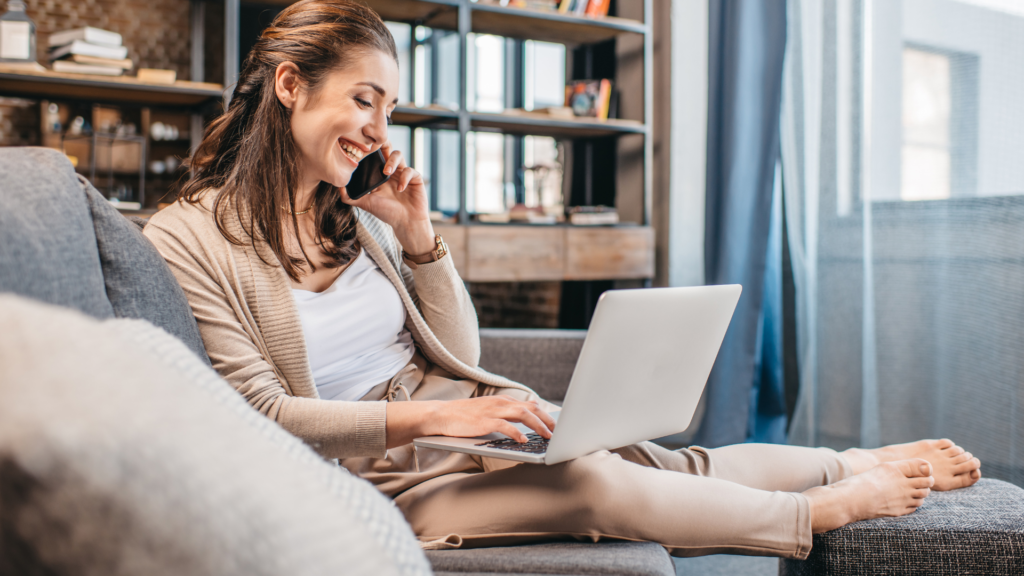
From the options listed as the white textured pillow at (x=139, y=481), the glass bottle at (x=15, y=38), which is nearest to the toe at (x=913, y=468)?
the white textured pillow at (x=139, y=481)

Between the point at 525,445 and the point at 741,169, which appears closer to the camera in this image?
the point at 525,445

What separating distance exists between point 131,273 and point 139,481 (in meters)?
0.60

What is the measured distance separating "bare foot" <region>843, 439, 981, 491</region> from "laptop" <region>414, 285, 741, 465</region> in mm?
398

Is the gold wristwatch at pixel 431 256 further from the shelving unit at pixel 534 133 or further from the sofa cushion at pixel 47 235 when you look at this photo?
the shelving unit at pixel 534 133

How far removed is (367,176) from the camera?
1.49 meters

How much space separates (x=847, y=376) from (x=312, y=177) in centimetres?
204

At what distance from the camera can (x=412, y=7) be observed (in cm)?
284

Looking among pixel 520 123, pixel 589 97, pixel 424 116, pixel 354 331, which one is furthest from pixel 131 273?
pixel 589 97

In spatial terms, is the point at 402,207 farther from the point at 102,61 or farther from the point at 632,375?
the point at 102,61

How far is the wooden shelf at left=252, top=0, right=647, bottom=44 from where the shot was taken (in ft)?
9.23

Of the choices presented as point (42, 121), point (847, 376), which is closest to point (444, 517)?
point (847, 376)

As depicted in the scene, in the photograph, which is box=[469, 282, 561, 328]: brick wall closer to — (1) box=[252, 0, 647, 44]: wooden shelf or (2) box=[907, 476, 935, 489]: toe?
(1) box=[252, 0, 647, 44]: wooden shelf

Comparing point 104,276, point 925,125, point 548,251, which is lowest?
point 104,276

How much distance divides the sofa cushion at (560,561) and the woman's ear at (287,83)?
2.60 feet
